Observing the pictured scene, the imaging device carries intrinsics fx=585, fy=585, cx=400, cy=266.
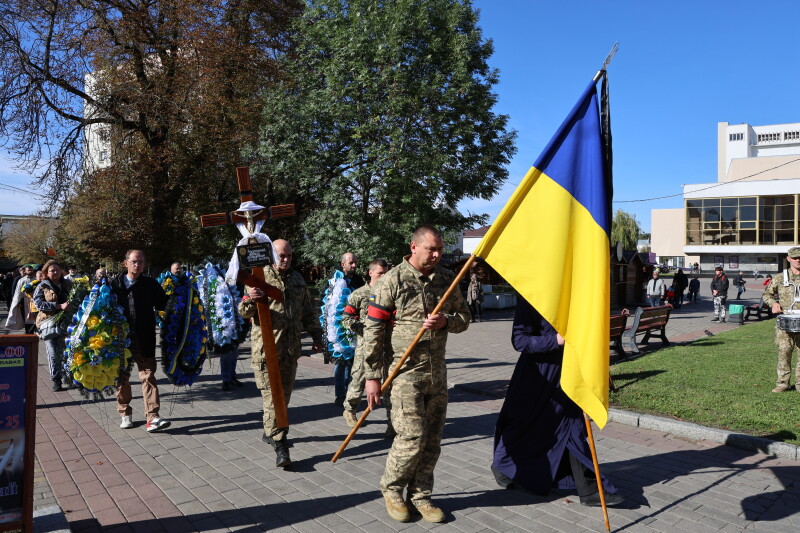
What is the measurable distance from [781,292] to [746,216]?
65476mm

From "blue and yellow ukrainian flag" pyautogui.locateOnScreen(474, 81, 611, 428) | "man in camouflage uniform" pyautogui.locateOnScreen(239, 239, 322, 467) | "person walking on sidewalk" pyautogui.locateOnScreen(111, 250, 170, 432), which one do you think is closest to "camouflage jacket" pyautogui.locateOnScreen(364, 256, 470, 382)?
"blue and yellow ukrainian flag" pyautogui.locateOnScreen(474, 81, 611, 428)

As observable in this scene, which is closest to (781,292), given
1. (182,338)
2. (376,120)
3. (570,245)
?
(570,245)

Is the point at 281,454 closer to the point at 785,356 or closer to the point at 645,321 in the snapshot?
the point at 785,356

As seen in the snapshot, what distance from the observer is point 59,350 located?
9000 millimetres

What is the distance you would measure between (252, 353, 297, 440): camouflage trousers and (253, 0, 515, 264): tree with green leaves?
11293 millimetres

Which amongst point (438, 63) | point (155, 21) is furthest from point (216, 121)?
point (438, 63)

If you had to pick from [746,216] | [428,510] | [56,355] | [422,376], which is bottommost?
[428,510]

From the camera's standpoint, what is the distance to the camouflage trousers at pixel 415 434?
4.16m

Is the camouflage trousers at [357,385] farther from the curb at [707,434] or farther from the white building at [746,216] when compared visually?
the white building at [746,216]

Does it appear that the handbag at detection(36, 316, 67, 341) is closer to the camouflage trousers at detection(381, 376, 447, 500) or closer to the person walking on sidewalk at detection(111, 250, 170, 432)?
the person walking on sidewalk at detection(111, 250, 170, 432)

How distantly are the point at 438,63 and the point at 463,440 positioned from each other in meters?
14.7

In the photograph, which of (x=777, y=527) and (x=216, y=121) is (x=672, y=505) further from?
(x=216, y=121)

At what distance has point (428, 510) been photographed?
427 centimetres

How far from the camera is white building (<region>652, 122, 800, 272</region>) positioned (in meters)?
62.8
